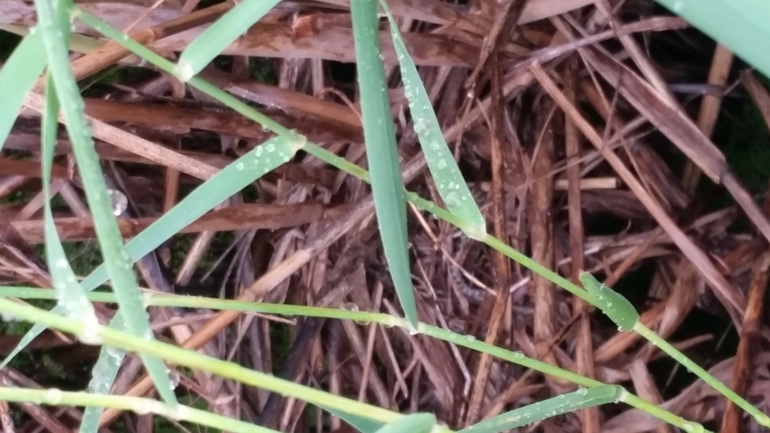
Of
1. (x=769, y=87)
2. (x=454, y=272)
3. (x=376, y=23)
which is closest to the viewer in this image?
(x=376, y=23)

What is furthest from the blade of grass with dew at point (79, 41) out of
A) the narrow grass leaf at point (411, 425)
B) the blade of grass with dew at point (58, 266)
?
the narrow grass leaf at point (411, 425)

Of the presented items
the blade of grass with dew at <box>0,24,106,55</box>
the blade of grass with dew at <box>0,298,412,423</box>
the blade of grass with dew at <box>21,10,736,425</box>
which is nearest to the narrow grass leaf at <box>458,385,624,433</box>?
the blade of grass with dew at <box>21,10,736,425</box>

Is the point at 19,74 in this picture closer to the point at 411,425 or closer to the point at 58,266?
the point at 58,266

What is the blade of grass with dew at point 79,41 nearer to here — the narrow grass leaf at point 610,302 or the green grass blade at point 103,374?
the green grass blade at point 103,374

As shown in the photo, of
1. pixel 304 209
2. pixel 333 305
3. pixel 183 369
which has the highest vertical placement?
pixel 304 209

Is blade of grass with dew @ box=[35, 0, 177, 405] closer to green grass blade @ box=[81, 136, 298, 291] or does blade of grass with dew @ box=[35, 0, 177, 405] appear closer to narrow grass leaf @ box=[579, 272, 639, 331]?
green grass blade @ box=[81, 136, 298, 291]

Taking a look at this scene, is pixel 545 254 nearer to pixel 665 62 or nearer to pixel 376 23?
pixel 665 62

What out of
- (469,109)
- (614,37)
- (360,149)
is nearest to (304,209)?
(360,149)

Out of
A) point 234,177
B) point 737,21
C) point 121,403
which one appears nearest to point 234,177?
point 234,177
